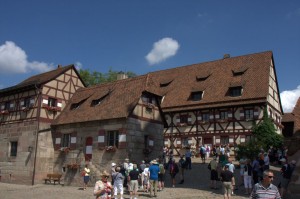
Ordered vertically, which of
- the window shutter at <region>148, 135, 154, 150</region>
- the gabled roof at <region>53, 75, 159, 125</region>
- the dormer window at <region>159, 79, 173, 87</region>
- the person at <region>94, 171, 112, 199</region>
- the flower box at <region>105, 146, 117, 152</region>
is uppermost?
the dormer window at <region>159, 79, 173, 87</region>

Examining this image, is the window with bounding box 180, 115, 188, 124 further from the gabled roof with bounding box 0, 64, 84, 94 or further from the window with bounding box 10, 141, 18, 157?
the window with bounding box 10, 141, 18, 157

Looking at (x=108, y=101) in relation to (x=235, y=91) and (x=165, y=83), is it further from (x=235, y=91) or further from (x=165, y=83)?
(x=165, y=83)

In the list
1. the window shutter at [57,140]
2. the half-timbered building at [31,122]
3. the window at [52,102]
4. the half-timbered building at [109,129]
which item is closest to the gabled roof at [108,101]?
the half-timbered building at [109,129]

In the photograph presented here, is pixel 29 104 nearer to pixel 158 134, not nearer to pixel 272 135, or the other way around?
pixel 158 134

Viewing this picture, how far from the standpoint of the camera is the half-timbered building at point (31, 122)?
25297 mm

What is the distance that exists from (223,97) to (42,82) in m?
14.9

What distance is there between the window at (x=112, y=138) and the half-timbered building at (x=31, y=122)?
5.47 metres

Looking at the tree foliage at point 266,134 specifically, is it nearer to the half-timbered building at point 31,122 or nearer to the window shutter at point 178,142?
the window shutter at point 178,142

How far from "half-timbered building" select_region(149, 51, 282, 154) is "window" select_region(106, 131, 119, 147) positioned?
11.9 m

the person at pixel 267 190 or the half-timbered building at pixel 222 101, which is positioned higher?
the half-timbered building at pixel 222 101

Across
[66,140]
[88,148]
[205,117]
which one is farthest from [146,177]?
[205,117]

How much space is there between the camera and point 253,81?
3198 cm

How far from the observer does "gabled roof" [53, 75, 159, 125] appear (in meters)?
22.6

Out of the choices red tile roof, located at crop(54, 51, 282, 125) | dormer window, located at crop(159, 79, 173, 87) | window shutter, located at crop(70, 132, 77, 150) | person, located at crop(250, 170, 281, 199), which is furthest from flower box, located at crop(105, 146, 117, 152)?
dormer window, located at crop(159, 79, 173, 87)
